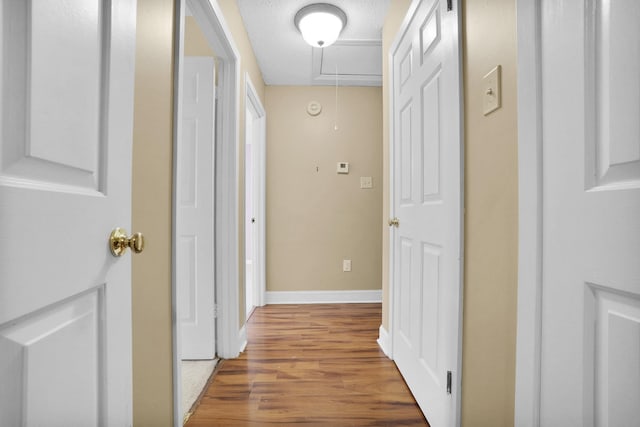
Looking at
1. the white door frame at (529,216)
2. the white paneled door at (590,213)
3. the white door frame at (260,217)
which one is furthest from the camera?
the white door frame at (260,217)

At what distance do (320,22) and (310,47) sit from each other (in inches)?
21.3

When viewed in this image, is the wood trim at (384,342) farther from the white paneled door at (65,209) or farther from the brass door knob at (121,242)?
the brass door knob at (121,242)

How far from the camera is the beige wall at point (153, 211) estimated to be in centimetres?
93

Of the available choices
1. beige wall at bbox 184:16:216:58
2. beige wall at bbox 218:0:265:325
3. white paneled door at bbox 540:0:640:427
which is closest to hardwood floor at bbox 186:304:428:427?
beige wall at bbox 218:0:265:325

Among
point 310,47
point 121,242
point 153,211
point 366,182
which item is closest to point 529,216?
point 121,242

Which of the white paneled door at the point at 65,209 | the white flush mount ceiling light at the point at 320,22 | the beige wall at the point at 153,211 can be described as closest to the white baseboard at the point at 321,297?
the beige wall at the point at 153,211

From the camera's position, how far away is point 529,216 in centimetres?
78

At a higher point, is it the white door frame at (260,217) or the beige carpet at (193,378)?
the white door frame at (260,217)

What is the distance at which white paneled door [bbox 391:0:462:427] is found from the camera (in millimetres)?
1194

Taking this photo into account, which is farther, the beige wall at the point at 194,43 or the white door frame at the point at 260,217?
the white door frame at the point at 260,217

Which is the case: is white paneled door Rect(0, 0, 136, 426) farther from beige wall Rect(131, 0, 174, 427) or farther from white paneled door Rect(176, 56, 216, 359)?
white paneled door Rect(176, 56, 216, 359)

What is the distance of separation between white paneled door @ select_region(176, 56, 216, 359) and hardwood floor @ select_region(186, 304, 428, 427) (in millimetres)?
378

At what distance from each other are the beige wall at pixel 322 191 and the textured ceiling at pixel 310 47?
23cm

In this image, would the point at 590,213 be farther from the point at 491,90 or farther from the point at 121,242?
the point at 121,242
